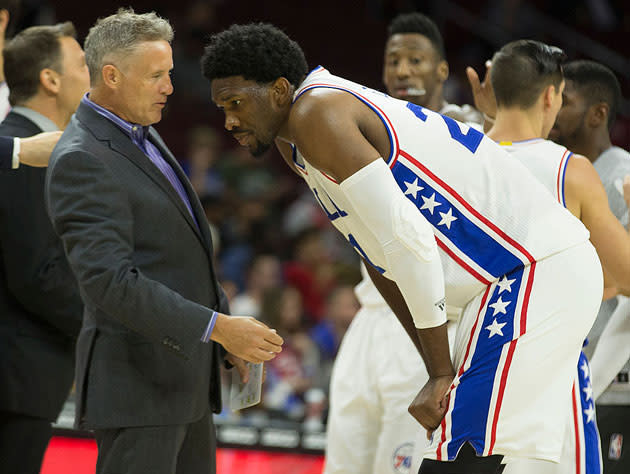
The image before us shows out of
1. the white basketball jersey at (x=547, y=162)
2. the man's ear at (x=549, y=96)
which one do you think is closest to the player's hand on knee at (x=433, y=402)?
the white basketball jersey at (x=547, y=162)

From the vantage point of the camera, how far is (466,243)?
9.43ft

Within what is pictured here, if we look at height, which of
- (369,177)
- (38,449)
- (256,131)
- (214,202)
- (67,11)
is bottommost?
(38,449)

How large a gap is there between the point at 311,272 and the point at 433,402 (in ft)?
19.6

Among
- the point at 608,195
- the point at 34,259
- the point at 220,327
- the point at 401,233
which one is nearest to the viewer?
the point at 401,233

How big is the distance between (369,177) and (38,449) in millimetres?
1902

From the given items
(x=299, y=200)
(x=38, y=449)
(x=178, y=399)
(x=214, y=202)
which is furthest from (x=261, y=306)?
(x=178, y=399)

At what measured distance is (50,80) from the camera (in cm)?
392

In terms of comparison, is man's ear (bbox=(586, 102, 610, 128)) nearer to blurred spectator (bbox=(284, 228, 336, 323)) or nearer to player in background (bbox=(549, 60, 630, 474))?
player in background (bbox=(549, 60, 630, 474))

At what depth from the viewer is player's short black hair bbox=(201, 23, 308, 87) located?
9.50 feet

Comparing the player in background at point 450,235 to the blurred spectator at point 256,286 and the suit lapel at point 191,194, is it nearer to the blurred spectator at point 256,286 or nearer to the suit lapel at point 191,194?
the suit lapel at point 191,194

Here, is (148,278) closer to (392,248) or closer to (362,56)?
(392,248)

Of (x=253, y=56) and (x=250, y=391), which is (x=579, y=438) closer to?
(x=250, y=391)

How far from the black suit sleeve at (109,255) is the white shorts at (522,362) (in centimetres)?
82

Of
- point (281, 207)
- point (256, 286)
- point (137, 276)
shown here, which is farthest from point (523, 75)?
point (281, 207)
